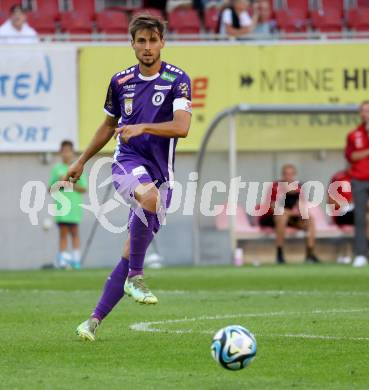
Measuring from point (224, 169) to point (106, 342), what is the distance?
43.1 ft

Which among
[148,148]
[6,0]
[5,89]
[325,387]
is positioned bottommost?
[325,387]

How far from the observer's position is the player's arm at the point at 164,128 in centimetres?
830

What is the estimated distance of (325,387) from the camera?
6672 millimetres

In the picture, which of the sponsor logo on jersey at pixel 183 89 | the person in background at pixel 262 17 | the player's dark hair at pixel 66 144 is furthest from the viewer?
the person in background at pixel 262 17

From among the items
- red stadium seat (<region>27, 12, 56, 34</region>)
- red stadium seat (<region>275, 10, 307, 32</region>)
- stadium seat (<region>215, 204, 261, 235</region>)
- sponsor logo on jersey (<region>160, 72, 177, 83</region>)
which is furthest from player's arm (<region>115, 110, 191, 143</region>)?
red stadium seat (<region>275, 10, 307, 32</region>)

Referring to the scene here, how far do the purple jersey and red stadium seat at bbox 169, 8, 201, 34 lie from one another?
1481cm

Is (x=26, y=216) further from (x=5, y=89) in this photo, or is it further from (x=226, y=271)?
(x=226, y=271)

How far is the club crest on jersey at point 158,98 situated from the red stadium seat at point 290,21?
15693 mm

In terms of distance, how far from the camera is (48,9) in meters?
23.7

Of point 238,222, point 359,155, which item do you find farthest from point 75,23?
point 359,155

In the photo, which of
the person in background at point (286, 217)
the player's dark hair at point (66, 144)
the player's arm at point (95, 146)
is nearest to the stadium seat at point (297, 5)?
the person in background at point (286, 217)

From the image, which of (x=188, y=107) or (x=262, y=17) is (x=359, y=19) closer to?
(x=262, y=17)

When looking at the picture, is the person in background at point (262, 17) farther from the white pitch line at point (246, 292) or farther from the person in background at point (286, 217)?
the white pitch line at point (246, 292)

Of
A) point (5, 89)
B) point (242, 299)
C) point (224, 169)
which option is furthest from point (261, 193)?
point (242, 299)
